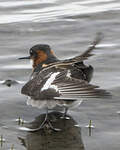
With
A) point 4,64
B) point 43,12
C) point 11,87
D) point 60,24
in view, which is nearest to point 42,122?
point 11,87

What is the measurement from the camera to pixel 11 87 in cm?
899

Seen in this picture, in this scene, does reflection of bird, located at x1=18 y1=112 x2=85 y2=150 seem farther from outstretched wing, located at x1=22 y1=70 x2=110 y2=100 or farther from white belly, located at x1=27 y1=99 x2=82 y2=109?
outstretched wing, located at x1=22 y1=70 x2=110 y2=100

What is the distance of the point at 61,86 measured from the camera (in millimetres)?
7066

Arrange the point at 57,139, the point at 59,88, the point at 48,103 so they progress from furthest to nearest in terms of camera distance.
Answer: the point at 48,103 < the point at 57,139 < the point at 59,88

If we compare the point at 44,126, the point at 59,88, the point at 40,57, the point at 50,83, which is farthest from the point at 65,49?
the point at 59,88

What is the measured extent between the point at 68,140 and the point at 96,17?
21.8 feet

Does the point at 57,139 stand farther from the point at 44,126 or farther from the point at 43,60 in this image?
the point at 43,60

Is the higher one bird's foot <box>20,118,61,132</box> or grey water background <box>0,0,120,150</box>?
grey water background <box>0,0,120,150</box>

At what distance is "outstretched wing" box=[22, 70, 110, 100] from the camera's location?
263 inches

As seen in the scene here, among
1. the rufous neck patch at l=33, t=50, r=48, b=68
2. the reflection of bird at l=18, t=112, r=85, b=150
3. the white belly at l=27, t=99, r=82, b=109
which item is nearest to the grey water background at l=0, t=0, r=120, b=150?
the reflection of bird at l=18, t=112, r=85, b=150

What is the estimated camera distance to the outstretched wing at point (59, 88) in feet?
21.9

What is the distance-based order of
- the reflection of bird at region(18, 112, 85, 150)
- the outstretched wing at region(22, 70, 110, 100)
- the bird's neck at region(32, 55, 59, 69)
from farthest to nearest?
the bird's neck at region(32, 55, 59, 69), the reflection of bird at region(18, 112, 85, 150), the outstretched wing at region(22, 70, 110, 100)

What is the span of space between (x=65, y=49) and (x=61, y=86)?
3978 mm

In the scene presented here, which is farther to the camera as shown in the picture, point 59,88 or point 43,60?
point 43,60
